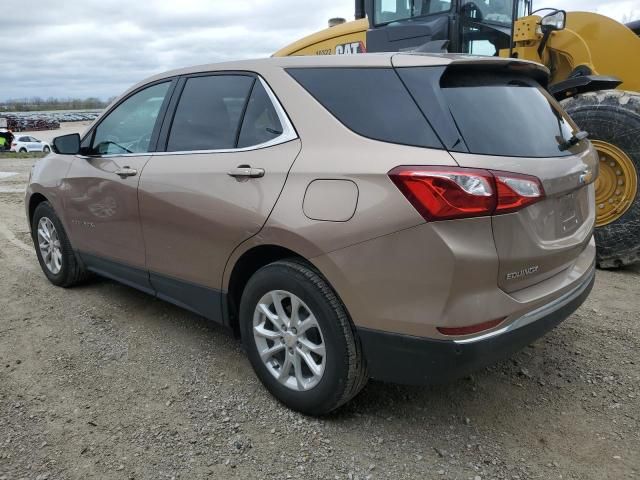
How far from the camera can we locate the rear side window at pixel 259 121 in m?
2.84

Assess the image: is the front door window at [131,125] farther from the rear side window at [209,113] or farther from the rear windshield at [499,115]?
the rear windshield at [499,115]

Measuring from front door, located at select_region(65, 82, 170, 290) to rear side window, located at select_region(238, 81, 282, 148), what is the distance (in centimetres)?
91

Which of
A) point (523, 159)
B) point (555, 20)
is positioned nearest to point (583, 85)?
point (555, 20)

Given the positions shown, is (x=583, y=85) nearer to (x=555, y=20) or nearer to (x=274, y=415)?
(x=555, y=20)

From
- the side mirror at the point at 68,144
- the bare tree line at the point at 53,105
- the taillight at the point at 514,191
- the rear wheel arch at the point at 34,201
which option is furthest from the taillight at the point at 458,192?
the bare tree line at the point at 53,105

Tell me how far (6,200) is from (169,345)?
737 cm

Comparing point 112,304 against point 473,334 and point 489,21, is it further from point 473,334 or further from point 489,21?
point 489,21

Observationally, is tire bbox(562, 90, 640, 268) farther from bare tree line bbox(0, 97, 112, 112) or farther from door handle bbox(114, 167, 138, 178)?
bare tree line bbox(0, 97, 112, 112)

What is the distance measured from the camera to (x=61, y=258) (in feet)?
15.2

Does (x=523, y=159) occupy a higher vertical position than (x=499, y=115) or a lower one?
lower

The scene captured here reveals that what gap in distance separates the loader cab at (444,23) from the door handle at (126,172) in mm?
3509

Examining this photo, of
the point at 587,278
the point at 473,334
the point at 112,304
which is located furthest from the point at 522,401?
the point at 112,304

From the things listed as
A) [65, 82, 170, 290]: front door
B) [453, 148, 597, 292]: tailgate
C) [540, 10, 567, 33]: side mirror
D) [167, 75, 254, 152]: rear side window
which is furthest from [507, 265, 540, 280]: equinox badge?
[540, 10, 567, 33]: side mirror

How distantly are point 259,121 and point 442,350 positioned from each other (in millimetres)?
1546
